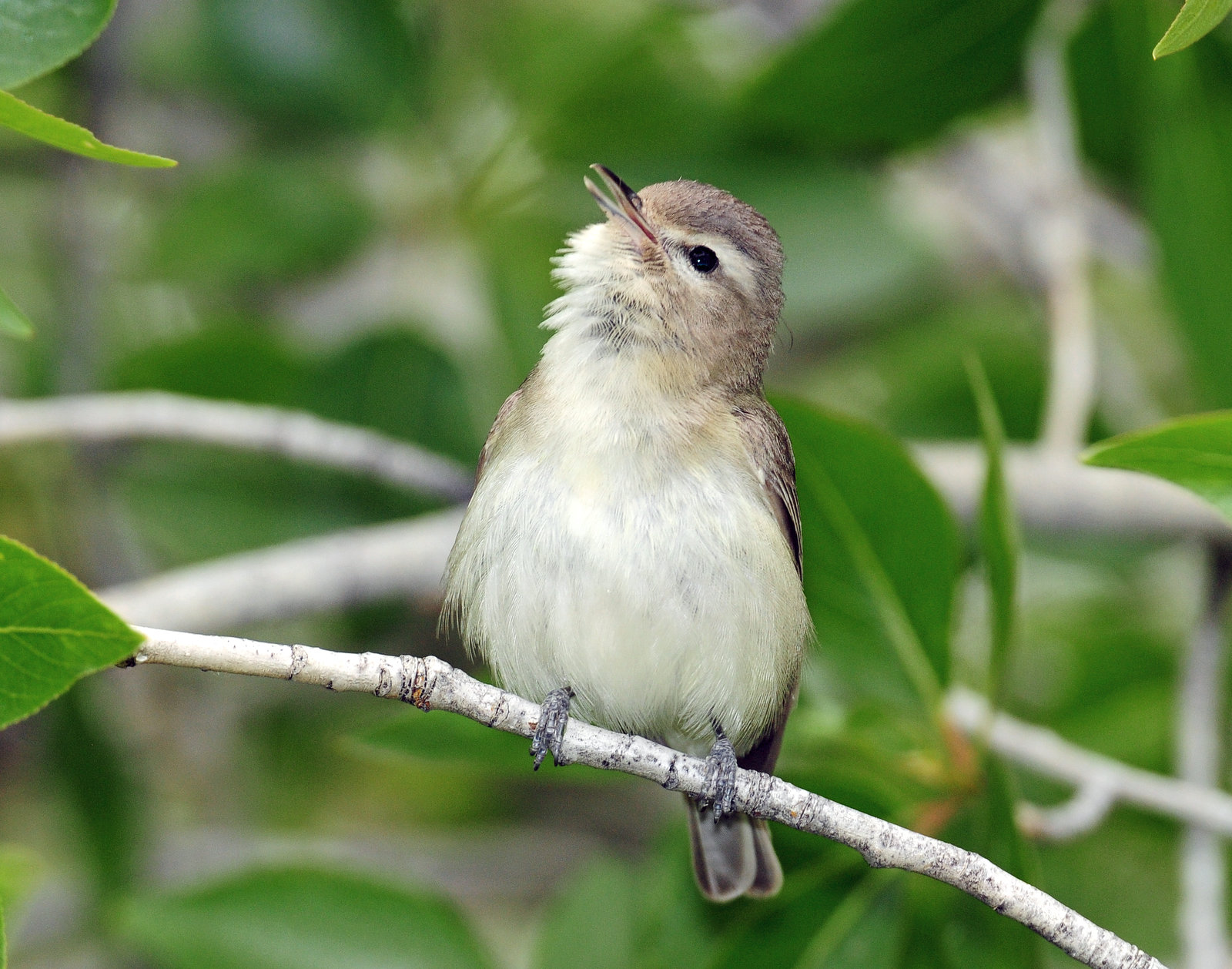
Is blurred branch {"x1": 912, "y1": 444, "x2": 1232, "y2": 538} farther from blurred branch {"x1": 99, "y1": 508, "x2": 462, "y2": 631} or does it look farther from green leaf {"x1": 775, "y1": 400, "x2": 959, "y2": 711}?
blurred branch {"x1": 99, "y1": 508, "x2": 462, "y2": 631}

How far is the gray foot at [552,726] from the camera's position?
239 centimetres

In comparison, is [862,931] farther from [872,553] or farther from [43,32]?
[43,32]

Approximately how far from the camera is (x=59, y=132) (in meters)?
1.67

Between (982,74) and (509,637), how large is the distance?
2.33m

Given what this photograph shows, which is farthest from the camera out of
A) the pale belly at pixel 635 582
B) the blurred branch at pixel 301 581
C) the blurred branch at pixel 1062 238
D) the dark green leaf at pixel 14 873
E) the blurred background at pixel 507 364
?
the blurred branch at pixel 1062 238

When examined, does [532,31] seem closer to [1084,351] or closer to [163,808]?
[1084,351]

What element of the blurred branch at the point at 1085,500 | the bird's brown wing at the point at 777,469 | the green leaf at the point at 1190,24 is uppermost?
the blurred branch at the point at 1085,500

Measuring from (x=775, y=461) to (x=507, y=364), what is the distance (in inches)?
67.6

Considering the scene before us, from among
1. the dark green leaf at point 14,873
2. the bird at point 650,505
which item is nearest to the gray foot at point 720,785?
the bird at point 650,505

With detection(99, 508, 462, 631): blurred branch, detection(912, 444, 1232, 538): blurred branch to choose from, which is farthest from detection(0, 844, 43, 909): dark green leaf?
detection(912, 444, 1232, 538): blurred branch

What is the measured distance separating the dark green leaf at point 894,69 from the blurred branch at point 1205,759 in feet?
5.60

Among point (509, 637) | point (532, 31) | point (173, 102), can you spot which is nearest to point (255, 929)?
point (509, 637)

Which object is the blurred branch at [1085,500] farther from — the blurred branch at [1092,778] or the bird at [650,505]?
the bird at [650,505]

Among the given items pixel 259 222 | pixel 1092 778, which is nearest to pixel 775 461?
pixel 1092 778
